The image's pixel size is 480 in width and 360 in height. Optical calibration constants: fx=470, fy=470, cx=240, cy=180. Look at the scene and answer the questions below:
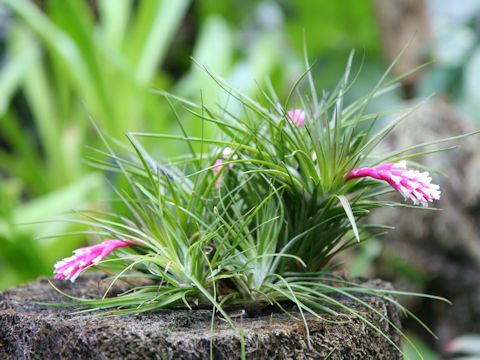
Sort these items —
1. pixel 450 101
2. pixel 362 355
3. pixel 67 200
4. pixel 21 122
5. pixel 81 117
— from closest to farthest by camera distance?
pixel 362 355, pixel 67 200, pixel 450 101, pixel 81 117, pixel 21 122

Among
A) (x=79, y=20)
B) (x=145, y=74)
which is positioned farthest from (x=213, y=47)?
(x=79, y=20)

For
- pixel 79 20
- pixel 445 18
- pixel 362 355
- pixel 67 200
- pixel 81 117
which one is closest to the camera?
pixel 362 355

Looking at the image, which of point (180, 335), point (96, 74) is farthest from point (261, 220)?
point (96, 74)

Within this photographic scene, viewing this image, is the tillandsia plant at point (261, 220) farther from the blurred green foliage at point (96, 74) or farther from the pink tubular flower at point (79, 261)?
the blurred green foliage at point (96, 74)

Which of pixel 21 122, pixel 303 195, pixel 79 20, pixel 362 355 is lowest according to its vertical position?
pixel 21 122

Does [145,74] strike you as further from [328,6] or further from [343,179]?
[343,179]

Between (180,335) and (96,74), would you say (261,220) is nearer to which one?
(180,335)

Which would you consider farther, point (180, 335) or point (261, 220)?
point (261, 220)
